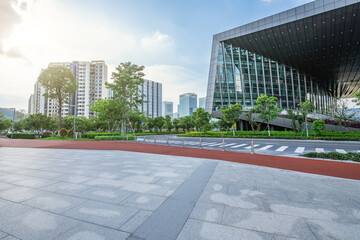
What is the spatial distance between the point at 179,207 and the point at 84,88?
397ft

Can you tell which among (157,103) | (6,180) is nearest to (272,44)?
(6,180)

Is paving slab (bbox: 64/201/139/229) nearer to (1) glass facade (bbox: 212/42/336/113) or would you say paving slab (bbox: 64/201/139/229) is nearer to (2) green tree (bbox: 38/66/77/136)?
(2) green tree (bbox: 38/66/77/136)

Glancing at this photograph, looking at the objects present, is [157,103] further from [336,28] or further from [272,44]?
[336,28]

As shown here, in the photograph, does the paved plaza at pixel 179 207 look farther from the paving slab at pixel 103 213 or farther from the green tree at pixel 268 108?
the green tree at pixel 268 108

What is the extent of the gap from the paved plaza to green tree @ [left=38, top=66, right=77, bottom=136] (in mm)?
36054

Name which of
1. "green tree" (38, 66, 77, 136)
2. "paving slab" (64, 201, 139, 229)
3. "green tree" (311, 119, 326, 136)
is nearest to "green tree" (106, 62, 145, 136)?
"green tree" (38, 66, 77, 136)

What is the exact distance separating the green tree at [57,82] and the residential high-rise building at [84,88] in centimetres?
7188

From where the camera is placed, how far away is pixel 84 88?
345 feet

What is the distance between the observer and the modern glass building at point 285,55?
34875 mm

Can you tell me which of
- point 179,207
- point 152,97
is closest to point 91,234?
point 179,207

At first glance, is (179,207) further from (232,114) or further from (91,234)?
(232,114)

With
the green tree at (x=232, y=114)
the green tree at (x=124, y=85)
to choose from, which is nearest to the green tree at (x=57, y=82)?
the green tree at (x=124, y=85)

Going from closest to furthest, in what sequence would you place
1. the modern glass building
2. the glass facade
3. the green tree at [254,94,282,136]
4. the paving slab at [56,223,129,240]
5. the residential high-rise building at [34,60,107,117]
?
the paving slab at [56,223,129,240] < the green tree at [254,94,282,136] < the modern glass building < the glass facade < the residential high-rise building at [34,60,107,117]

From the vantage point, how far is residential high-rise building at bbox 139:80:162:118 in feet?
491
